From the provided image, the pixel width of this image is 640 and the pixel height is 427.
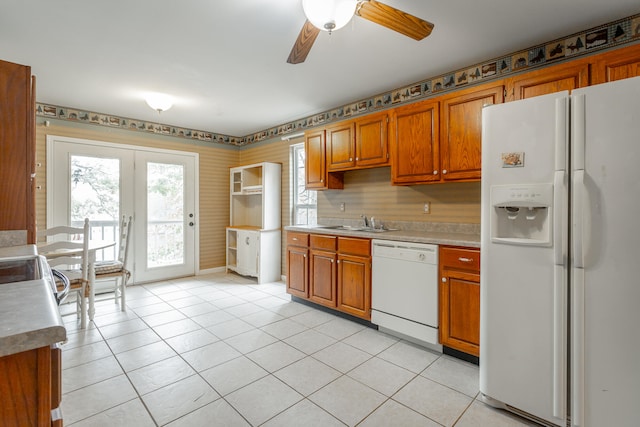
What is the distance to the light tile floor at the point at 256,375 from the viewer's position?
1.88 meters

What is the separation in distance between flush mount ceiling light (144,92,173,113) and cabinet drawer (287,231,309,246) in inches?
84.4

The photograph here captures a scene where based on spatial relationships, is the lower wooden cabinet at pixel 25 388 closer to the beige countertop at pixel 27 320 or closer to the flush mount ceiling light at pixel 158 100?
the beige countertop at pixel 27 320

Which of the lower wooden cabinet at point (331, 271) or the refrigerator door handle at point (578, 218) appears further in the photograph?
the lower wooden cabinet at point (331, 271)

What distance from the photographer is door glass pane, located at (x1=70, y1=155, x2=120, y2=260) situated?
427 cm

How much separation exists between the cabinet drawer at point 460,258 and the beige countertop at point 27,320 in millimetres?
2419

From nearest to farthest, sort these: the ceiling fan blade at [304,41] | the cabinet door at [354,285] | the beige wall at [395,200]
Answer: the ceiling fan blade at [304,41] → the beige wall at [395,200] → the cabinet door at [354,285]

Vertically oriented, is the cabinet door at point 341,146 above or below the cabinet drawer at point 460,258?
above

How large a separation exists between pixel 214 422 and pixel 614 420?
2087 mm

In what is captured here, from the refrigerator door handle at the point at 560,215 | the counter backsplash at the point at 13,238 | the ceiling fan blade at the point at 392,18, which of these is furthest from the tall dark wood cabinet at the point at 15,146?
the refrigerator door handle at the point at 560,215

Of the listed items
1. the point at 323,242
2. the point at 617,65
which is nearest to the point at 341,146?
the point at 323,242

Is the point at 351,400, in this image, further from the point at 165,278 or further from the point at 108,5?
the point at 165,278

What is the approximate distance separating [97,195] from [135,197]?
0.47 metres

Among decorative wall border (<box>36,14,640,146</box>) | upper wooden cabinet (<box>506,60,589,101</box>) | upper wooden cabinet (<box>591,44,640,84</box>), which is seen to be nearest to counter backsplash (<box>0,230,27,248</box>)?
decorative wall border (<box>36,14,640,146</box>)

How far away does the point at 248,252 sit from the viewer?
5184mm
